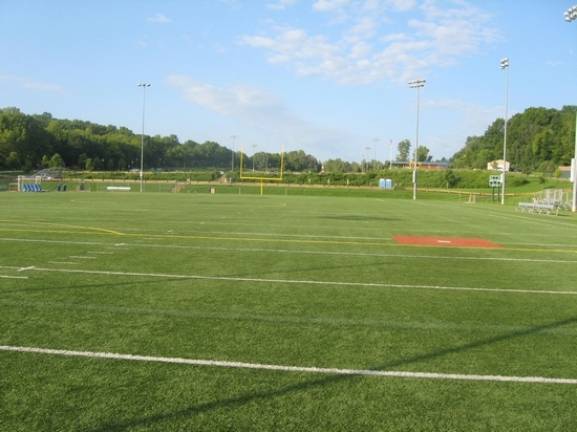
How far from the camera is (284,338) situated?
5324 millimetres

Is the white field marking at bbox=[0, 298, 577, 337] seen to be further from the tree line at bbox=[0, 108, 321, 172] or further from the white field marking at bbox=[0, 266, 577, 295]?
the tree line at bbox=[0, 108, 321, 172]

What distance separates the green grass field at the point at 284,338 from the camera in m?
3.71

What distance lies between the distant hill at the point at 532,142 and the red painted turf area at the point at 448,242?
101818 millimetres

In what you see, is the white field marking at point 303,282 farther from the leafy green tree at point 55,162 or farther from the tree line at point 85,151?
the leafy green tree at point 55,162

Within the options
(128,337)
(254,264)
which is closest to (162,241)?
(254,264)

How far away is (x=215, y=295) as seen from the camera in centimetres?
717

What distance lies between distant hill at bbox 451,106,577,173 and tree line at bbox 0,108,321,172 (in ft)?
166

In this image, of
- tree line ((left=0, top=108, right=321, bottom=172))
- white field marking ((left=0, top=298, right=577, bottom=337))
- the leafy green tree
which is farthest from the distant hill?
white field marking ((left=0, top=298, right=577, bottom=337))

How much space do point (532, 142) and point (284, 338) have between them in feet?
447

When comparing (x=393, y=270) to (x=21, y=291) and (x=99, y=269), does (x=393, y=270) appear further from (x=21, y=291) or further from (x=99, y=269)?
(x=21, y=291)

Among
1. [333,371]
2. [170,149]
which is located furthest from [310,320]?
[170,149]

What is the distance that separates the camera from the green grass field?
3713mm

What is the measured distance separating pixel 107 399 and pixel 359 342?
246 cm

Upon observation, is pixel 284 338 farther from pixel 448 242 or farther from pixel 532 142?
pixel 532 142
